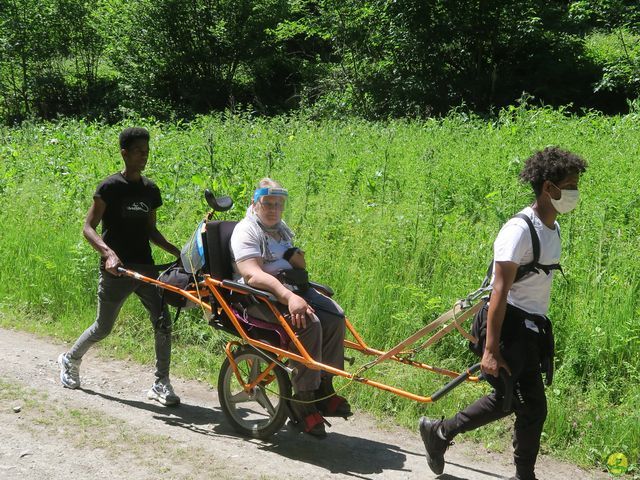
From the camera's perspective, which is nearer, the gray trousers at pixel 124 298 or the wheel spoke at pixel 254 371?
the wheel spoke at pixel 254 371

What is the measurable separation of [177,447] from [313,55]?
2194 cm

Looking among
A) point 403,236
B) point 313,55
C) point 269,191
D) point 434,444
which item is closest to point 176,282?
point 269,191

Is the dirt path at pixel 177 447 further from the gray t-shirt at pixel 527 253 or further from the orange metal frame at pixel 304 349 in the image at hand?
the gray t-shirt at pixel 527 253

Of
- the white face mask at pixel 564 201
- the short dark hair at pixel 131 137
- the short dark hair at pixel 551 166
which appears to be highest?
the short dark hair at pixel 131 137

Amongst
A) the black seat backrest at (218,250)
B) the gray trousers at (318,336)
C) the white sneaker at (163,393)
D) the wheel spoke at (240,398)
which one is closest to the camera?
the gray trousers at (318,336)

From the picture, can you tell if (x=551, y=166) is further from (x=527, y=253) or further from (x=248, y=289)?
(x=248, y=289)

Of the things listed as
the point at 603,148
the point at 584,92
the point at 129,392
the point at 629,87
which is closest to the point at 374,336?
the point at 129,392

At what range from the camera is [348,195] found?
951 cm

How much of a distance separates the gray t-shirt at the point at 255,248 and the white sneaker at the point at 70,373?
6.10 ft

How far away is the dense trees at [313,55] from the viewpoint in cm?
1822

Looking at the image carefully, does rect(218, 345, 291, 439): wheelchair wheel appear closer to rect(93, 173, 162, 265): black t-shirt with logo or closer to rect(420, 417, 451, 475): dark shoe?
rect(420, 417, 451, 475): dark shoe

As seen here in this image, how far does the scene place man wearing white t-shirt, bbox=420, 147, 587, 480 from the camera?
423cm

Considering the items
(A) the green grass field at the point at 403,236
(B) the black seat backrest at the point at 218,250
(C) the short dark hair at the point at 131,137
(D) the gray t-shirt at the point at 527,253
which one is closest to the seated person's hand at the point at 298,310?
(B) the black seat backrest at the point at 218,250

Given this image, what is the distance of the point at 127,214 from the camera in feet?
20.0
